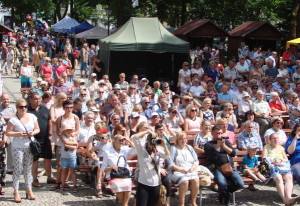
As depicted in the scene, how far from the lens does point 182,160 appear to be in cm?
931

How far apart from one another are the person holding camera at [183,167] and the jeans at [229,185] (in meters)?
0.48

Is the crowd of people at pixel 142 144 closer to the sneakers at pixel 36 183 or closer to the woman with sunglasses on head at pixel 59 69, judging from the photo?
the sneakers at pixel 36 183

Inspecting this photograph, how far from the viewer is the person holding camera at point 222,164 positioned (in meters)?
9.49

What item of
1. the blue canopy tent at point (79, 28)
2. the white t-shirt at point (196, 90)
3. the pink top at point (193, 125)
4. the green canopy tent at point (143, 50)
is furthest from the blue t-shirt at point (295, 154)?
the blue canopy tent at point (79, 28)

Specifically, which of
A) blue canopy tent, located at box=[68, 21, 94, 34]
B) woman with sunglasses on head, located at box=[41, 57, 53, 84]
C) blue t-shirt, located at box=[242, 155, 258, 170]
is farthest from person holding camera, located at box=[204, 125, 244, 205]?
blue canopy tent, located at box=[68, 21, 94, 34]

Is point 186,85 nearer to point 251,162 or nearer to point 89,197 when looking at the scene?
point 251,162

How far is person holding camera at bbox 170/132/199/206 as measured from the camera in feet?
29.8

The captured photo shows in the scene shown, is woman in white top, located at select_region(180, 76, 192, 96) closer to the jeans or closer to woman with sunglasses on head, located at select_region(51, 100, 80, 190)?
woman with sunglasses on head, located at select_region(51, 100, 80, 190)

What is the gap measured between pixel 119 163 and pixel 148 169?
131 cm

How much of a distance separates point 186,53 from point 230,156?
1159cm

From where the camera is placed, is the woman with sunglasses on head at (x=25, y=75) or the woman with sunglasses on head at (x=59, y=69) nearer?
the woman with sunglasses on head at (x=25, y=75)

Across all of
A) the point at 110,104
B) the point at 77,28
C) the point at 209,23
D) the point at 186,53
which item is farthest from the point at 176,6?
the point at 110,104

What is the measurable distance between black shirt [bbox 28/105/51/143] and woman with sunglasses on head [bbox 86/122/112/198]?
2.51 feet

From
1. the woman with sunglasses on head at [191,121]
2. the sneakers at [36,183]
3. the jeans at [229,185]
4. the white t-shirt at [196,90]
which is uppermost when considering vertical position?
the white t-shirt at [196,90]
